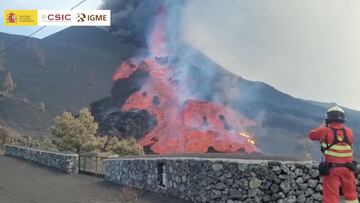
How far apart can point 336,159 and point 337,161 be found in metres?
0.04

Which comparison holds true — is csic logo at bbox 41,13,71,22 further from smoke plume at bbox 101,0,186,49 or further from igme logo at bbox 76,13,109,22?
smoke plume at bbox 101,0,186,49

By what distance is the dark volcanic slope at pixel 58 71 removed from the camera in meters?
79.6

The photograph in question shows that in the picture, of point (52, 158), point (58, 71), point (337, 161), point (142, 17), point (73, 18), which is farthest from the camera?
point (58, 71)

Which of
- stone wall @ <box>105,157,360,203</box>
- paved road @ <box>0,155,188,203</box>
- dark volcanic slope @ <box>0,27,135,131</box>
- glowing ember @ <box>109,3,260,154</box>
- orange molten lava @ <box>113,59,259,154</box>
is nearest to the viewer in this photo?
stone wall @ <box>105,157,360,203</box>

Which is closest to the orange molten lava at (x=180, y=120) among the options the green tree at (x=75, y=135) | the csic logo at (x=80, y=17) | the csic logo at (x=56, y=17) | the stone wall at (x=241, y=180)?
the green tree at (x=75, y=135)

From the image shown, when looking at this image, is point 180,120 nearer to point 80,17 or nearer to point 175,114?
point 175,114

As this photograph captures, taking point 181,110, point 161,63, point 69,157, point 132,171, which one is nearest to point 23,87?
point 161,63

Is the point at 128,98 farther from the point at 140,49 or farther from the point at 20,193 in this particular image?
the point at 20,193

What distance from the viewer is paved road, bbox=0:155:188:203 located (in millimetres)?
14898

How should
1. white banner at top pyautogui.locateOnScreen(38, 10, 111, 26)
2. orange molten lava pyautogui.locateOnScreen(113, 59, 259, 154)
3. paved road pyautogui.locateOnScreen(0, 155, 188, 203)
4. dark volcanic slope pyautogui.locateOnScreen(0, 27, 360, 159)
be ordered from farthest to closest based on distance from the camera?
dark volcanic slope pyautogui.locateOnScreen(0, 27, 360, 159) → orange molten lava pyautogui.locateOnScreen(113, 59, 259, 154) → white banner at top pyautogui.locateOnScreen(38, 10, 111, 26) → paved road pyautogui.locateOnScreen(0, 155, 188, 203)

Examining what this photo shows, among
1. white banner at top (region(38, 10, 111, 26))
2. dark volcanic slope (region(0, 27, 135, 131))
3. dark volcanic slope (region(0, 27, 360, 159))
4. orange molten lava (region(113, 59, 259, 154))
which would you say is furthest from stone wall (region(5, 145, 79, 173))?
dark volcanic slope (region(0, 27, 135, 131))

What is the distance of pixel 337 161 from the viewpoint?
339 inches

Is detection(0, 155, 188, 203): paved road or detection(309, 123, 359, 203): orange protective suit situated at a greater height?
detection(309, 123, 359, 203): orange protective suit

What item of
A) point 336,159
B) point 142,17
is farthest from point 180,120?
point 336,159
